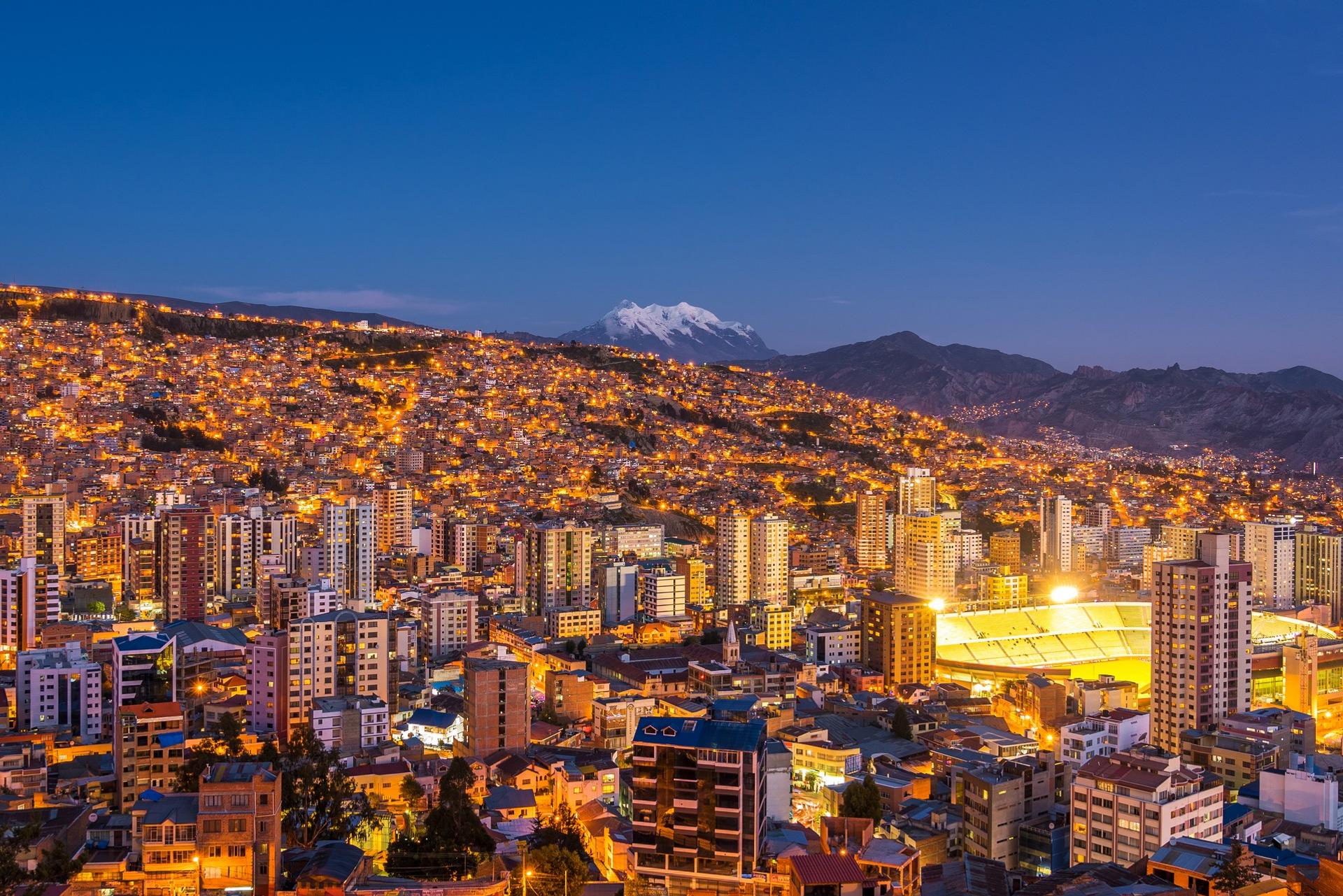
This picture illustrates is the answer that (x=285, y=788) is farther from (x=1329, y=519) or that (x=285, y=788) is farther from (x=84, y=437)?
(x=1329, y=519)

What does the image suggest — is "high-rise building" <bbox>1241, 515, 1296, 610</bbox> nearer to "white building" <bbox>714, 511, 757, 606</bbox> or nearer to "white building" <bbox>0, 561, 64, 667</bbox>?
"white building" <bbox>714, 511, 757, 606</bbox>

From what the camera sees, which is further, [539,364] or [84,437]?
[539,364]

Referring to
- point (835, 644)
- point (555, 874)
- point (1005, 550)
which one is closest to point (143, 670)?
point (555, 874)

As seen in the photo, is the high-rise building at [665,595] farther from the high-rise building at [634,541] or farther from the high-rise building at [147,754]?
the high-rise building at [147,754]

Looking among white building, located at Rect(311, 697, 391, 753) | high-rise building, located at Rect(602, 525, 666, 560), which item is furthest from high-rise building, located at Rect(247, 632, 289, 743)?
high-rise building, located at Rect(602, 525, 666, 560)

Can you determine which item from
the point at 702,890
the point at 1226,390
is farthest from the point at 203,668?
the point at 1226,390

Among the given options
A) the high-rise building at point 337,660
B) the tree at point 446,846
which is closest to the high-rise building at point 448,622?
the high-rise building at point 337,660
